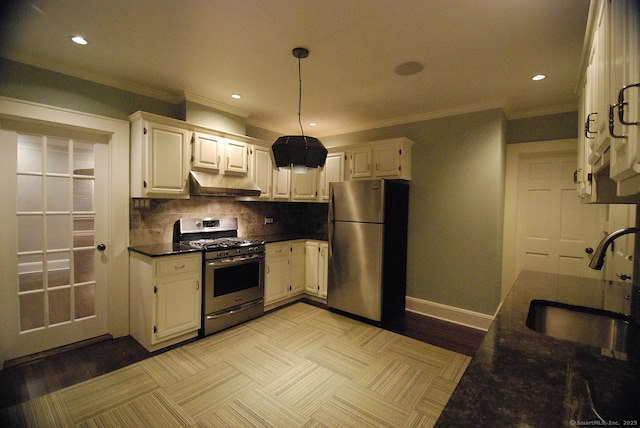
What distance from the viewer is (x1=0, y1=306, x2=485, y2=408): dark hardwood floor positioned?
2.10 meters

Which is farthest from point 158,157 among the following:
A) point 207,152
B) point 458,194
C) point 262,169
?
point 458,194

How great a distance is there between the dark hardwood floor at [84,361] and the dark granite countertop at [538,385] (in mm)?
1954

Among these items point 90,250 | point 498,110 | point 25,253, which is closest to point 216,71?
point 90,250

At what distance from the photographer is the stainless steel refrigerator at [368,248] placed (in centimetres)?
331

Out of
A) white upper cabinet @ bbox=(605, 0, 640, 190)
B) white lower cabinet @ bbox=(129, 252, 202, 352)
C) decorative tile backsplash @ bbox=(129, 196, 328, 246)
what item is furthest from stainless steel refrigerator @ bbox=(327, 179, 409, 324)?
white upper cabinet @ bbox=(605, 0, 640, 190)

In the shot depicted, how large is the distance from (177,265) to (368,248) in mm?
2111

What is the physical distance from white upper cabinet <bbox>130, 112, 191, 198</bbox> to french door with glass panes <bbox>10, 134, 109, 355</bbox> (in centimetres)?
35

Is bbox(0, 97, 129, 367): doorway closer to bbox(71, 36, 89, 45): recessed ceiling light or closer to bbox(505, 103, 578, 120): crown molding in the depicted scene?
bbox(71, 36, 89, 45): recessed ceiling light

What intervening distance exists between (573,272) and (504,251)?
0.71m

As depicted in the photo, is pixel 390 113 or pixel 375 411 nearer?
pixel 375 411

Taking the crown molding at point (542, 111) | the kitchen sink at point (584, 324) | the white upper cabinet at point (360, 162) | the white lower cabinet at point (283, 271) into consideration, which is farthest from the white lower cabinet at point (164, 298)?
the crown molding at point (542, 111)

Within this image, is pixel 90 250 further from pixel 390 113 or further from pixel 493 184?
pixel 493 184

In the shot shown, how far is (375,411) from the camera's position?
1946mm

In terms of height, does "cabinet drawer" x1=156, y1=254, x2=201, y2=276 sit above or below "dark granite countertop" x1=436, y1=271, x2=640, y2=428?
below
